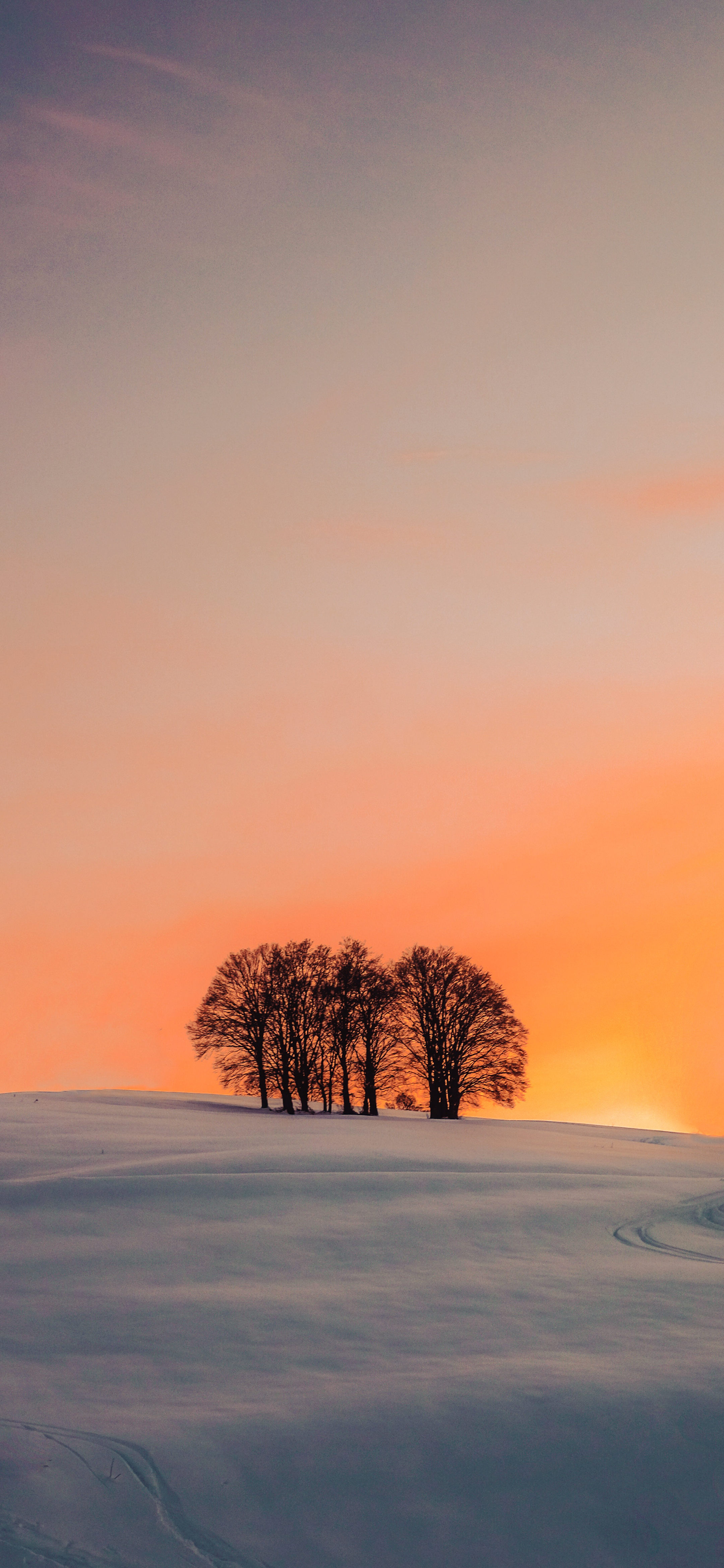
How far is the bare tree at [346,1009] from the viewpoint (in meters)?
63.6

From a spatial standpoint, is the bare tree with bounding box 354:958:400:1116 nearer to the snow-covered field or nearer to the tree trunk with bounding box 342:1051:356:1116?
the tree trunk with bounding box 342:1051:356:1116

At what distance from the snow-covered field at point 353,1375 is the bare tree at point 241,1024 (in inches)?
1528

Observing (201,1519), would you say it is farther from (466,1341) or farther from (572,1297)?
(572,1297)

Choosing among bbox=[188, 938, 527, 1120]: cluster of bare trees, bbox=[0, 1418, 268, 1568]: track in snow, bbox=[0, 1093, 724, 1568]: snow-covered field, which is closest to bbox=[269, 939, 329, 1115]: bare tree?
bbox=[188, 938, 527, 1120]: cluster of bare trees

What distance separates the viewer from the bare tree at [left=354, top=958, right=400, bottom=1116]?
63156mm

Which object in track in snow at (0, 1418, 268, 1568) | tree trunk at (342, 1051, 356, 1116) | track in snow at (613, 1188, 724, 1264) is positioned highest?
tree trunk at (342, 1051, 356, 1116)

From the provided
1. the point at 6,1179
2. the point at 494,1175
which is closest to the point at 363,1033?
the point at 494,1175

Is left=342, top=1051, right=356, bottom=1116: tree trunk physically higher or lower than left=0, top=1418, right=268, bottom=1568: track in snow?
higher

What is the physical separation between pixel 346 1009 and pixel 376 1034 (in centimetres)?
238

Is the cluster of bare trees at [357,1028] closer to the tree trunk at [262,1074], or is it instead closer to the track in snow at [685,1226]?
the tree trunk at [262,1074]

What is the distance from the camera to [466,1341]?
A: 13680 mm

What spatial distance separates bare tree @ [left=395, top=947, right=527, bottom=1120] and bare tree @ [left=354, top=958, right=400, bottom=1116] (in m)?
0.90

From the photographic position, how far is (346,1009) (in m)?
63.5

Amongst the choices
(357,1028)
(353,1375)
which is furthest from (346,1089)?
(353,1375)
